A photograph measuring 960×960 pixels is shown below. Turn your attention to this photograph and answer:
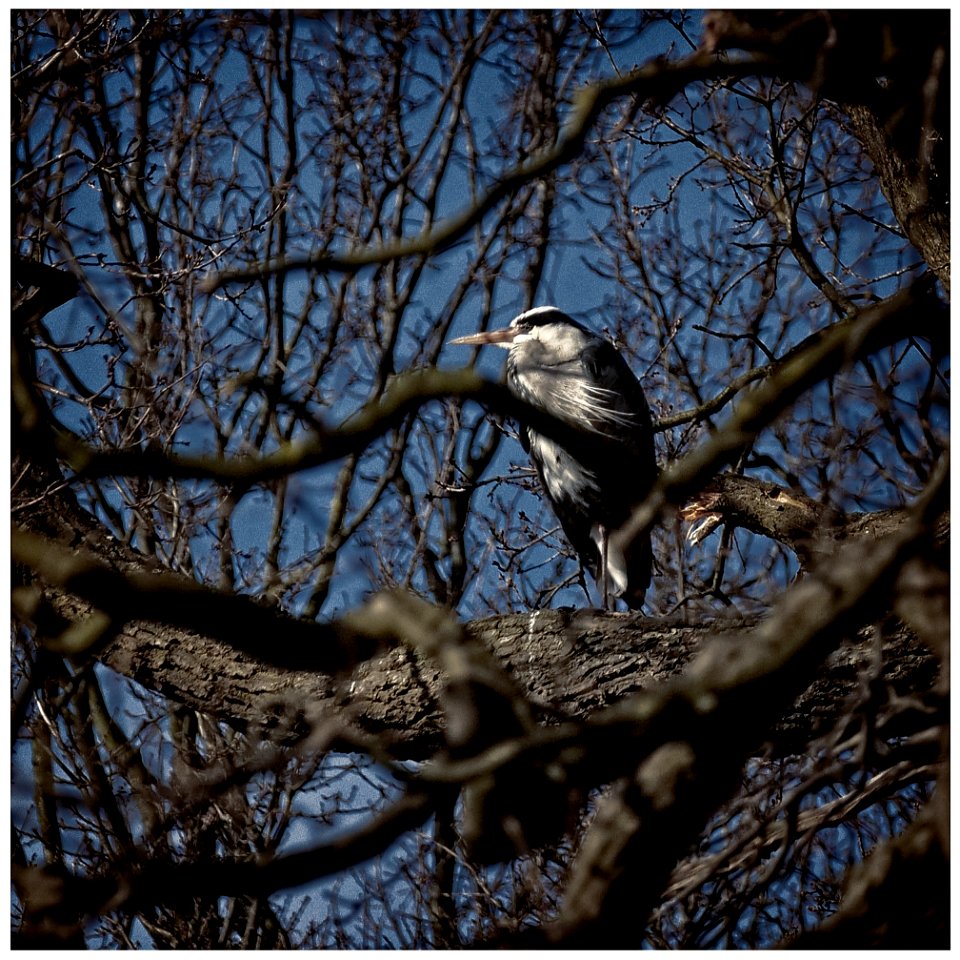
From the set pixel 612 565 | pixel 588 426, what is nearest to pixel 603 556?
pixel 612 565

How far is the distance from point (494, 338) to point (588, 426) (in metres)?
0.82

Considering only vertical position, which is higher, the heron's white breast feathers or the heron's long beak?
the heron's long beak

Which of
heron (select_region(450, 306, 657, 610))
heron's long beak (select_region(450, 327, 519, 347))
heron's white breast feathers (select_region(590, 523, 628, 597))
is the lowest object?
heron's white breast feathers (select_region(590, 523, 628, 597))

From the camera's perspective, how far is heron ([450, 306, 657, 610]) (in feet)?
15.2

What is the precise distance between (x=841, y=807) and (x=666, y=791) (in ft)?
2.79

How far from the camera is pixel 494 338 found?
5191 mm

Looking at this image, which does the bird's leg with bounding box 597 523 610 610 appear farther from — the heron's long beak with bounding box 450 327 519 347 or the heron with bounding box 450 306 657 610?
the heron's long beak with bounding box 450 327 519 347

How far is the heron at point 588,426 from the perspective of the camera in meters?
4.63

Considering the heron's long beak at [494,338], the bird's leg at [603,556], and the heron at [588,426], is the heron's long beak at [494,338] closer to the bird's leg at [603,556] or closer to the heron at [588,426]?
the heron at [588,426]

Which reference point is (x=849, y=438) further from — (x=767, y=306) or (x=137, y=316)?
(x=137, y=316)

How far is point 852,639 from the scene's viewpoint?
255cm

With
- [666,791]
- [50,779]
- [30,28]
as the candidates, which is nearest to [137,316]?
[30,28]

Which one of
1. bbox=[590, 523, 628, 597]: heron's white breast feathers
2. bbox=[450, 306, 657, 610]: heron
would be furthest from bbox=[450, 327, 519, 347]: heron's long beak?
bbox=[590, 523, 628, 597]: heron's white breast feathers

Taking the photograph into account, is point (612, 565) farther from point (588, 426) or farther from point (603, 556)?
point (588, 426)
